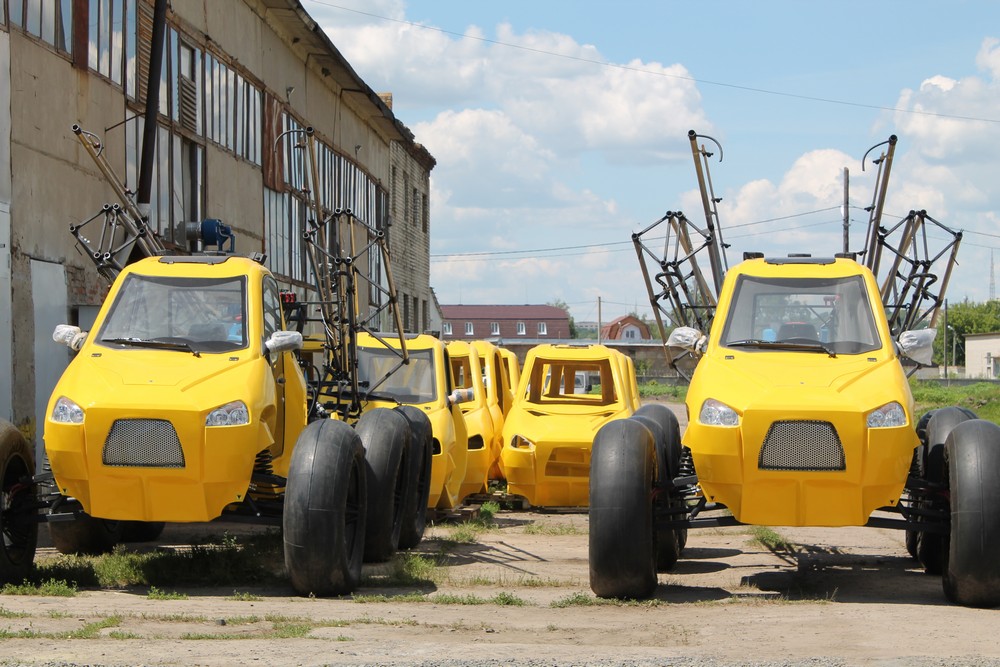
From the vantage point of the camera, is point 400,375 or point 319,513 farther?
point 400,375

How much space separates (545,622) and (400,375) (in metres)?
7.95

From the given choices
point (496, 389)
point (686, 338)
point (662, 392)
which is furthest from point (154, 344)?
point (662, 392)

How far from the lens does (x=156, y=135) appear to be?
21781 mm

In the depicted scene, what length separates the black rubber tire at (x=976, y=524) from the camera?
31.2ft

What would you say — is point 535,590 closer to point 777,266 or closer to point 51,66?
point 777,266

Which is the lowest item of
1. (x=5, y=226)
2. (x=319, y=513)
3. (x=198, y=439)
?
(x=319, y=513)

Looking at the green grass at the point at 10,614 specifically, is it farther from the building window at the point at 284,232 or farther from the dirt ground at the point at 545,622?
the building window at the point at 284,232

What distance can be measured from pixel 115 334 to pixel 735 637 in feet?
17.7

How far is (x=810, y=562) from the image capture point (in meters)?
12.9

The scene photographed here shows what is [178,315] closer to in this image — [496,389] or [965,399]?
[496,389]

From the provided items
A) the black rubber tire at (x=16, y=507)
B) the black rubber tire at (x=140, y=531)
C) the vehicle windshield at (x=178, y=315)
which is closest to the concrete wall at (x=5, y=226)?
the black rubber tire at (x=140, y=531)

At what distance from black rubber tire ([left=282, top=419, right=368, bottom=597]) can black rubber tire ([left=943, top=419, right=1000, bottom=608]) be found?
167 inches

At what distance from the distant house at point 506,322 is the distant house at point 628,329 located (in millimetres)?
5273

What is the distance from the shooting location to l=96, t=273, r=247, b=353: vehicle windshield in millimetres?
10906
